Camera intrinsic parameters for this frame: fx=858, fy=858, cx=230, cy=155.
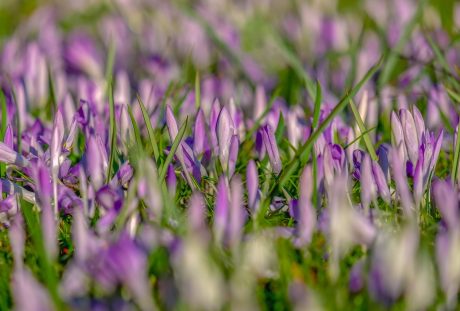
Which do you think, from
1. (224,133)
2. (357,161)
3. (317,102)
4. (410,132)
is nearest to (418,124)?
(410,132)

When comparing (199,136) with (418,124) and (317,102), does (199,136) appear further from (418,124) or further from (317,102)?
(418,124)

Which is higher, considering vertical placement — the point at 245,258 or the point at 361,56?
the point at 361,56

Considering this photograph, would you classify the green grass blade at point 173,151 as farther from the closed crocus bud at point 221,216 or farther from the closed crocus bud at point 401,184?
the closed crocus bud at point 401,184

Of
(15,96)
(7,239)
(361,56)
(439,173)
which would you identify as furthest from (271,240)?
(361,56)

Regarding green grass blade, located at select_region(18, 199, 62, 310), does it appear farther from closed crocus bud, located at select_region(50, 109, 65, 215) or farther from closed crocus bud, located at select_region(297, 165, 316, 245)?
closed crocus bud, located at select_region(297, 165, 316, 245)

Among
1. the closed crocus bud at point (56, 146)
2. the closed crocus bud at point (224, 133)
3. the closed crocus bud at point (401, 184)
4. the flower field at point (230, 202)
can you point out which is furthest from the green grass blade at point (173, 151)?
the closed crocus bud at point (401, 184)

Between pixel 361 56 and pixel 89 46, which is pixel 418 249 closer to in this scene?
pixel 361 56
